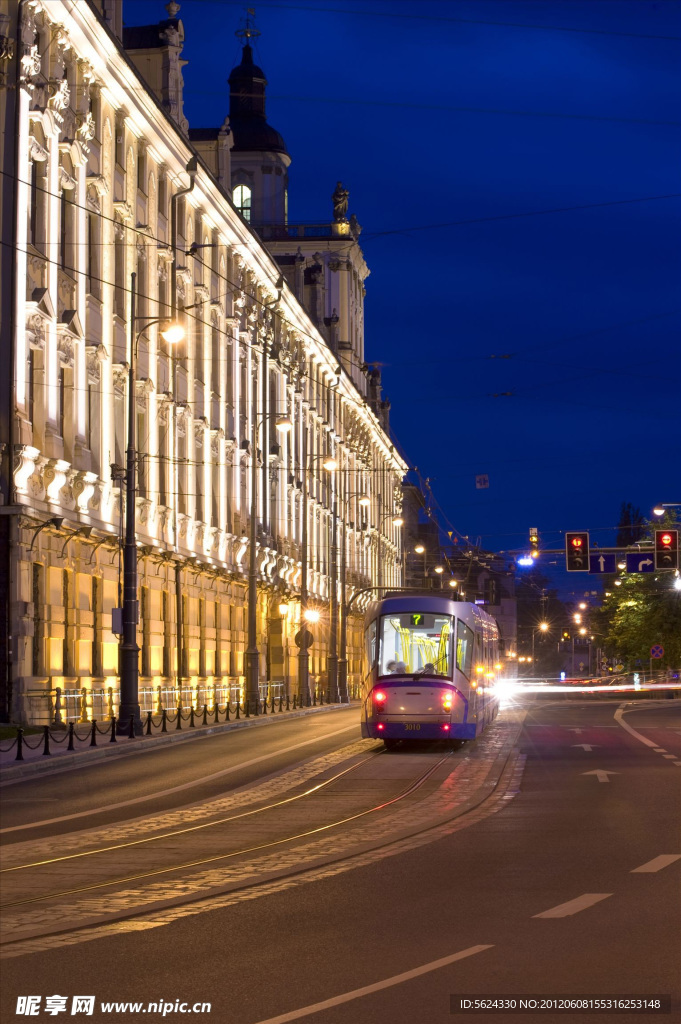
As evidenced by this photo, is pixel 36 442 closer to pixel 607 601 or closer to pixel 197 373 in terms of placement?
pixel 197 373

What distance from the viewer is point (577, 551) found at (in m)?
51.6

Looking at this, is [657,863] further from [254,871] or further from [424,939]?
[424,939]

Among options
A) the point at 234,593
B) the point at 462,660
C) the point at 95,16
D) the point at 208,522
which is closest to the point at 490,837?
the point at 462,660

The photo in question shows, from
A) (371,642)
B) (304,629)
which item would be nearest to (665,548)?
(304,629)

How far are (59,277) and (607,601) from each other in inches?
2621

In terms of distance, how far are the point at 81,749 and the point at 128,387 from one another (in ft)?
48.1

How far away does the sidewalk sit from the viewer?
88.3 ft

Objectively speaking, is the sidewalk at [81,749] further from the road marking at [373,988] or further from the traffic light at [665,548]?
the road marking at [373,988]

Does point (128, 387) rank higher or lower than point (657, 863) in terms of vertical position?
higher

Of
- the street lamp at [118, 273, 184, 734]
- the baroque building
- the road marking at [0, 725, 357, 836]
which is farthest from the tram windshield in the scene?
the baroque building

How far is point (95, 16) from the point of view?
42406 millimetres

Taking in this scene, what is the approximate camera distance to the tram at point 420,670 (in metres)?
30.6

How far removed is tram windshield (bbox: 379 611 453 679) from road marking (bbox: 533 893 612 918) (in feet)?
62.5

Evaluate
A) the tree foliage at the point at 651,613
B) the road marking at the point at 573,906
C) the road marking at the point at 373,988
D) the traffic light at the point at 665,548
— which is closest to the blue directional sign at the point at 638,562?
the traffic light at the point at 665,548
